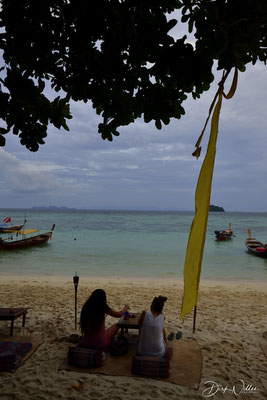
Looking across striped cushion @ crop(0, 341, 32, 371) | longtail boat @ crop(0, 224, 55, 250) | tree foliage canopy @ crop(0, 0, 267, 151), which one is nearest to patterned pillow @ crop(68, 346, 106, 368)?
striped cushion @ crop(0, 341, 32, 371)

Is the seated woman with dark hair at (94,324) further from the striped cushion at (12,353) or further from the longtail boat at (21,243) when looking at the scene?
the longtail boat at (21,243)

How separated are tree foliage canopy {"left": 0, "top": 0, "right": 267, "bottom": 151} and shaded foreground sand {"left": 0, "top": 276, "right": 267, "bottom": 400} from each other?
9.83 ft

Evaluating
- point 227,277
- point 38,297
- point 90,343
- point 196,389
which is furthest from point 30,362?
point 227,277

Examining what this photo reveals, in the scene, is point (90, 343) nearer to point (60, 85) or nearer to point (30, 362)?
point (30, 362)

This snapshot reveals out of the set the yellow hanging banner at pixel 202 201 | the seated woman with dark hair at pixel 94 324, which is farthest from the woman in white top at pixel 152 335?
the yellow hanging banner at pixel 202 201

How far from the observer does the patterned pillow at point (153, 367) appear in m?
3.50

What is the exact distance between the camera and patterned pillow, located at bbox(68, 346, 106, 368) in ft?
12.0

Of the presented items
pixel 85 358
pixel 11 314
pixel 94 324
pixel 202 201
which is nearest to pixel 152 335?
pixel 94 324

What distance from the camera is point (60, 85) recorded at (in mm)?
3484

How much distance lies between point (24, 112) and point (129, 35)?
1.65 m

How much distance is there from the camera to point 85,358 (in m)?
3.64

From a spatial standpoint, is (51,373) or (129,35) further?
(51,373)

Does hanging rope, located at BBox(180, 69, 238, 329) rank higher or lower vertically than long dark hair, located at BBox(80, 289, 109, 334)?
higher

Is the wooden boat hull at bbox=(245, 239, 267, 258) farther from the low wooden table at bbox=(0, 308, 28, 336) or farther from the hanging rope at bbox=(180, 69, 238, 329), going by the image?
the hanging rope at bbox=(180, 69, 238, 329)
